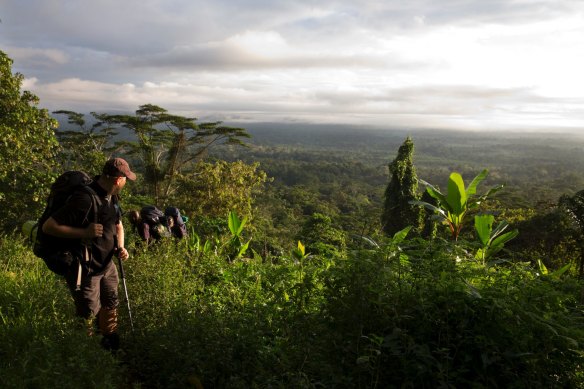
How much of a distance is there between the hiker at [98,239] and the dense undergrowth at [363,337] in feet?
0.76

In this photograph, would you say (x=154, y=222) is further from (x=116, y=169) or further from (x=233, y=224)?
(x=116, y=169)

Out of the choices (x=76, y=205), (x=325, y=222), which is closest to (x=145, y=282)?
(x=76, y=205)

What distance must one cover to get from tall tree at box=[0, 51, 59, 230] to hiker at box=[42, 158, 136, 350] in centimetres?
486

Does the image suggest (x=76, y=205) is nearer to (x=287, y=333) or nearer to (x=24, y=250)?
(x=287, y=333)

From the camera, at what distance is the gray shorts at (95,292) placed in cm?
284

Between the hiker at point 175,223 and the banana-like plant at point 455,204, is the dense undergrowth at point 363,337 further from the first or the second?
the hiker at point 175,223

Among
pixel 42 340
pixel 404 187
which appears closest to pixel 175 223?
pixel 42 340

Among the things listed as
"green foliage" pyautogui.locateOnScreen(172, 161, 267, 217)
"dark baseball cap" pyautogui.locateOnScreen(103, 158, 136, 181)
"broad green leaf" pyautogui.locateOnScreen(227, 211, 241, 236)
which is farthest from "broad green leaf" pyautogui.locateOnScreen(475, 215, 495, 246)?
"green foliage" pyautogui.locateOnScreen(172, 161, 267, 217)

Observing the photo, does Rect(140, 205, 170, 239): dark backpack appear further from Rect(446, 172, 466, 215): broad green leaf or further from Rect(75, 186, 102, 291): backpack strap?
Rect(446, 172, 466, 215): broad green leaf

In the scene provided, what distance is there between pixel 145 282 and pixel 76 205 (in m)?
1.12

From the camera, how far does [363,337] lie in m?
2.17

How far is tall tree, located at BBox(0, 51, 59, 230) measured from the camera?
6.96 m

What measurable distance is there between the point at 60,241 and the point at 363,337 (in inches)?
88.7

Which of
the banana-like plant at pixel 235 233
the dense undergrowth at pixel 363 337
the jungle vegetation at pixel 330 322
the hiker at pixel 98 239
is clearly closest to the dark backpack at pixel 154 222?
the jungle vegetation at pixel 330 322
